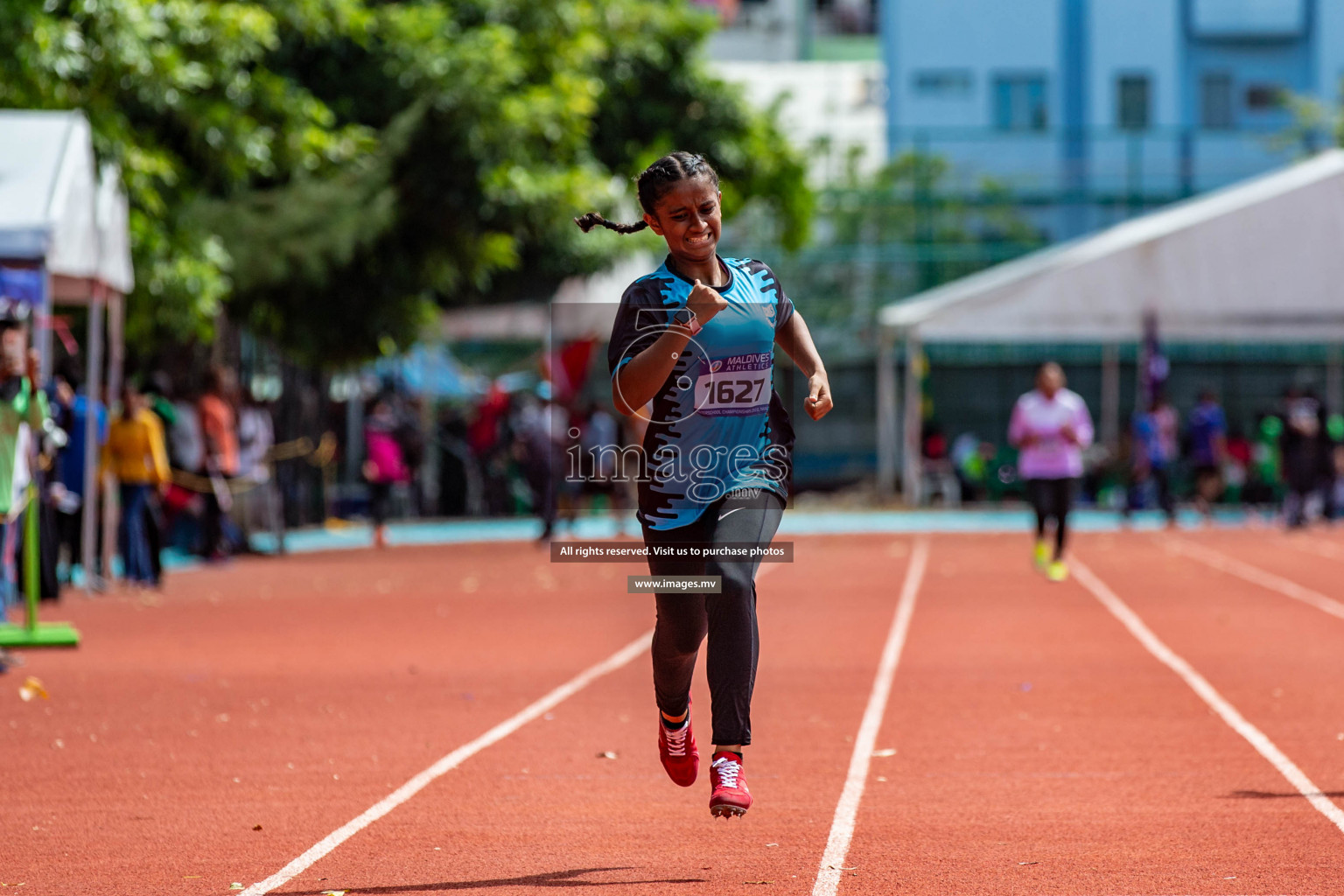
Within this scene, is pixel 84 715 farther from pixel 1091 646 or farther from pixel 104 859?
pixel 1091 646

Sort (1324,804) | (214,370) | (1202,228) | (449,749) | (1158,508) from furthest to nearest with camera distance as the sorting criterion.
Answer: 1. (1158,508)
2. (1202,228)
3. (214,370)
4. (449,749)
5. (1324,804)

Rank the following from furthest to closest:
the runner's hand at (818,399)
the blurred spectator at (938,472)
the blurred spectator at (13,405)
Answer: the blurred spectator at (938,472)
the blurred spectator at (13,405)
the runner's hand at (818,399)

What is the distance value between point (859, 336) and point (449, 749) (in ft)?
80.5

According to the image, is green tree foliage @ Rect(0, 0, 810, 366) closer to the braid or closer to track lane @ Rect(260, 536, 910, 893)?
track lane @ Rect(260, 536, 910, 893)

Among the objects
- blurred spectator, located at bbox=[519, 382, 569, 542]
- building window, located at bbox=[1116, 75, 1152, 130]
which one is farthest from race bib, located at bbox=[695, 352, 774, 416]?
building window, located at bbox=[1116, 75, 1152, 130]

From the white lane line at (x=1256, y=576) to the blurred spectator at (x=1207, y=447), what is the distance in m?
4.60

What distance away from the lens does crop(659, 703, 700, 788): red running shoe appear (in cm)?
565

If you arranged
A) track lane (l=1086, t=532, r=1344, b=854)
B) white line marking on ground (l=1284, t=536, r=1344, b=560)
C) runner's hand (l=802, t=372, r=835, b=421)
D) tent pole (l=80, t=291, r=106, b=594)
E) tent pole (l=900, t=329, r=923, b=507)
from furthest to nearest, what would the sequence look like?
tent pole (l=900, t=329, r=923, b=507), white line marking on ground (l=1284, t=536, r=1344, b=560), tent pole (l=80, t=291, r=106, b=594), track lane (l=1086, t=532, r=1344, b=854), runner's hand (l=802, t=372, r=835, b=421)

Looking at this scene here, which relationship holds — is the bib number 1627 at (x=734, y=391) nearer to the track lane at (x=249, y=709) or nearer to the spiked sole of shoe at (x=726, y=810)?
the spiked sole of shoe at (x=726, y=810)

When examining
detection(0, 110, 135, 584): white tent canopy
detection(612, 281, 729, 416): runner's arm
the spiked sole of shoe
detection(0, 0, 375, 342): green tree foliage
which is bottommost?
the spiked sole of shoe

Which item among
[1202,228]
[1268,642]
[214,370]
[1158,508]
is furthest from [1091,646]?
[1158,508]

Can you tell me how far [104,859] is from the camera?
5.82 metres

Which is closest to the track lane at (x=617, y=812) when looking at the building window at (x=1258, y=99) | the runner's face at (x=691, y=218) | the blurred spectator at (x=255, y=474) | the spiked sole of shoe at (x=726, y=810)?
the spiked sole of shoe at (x=726, y=810)

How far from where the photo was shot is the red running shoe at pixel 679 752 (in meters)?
5.65
